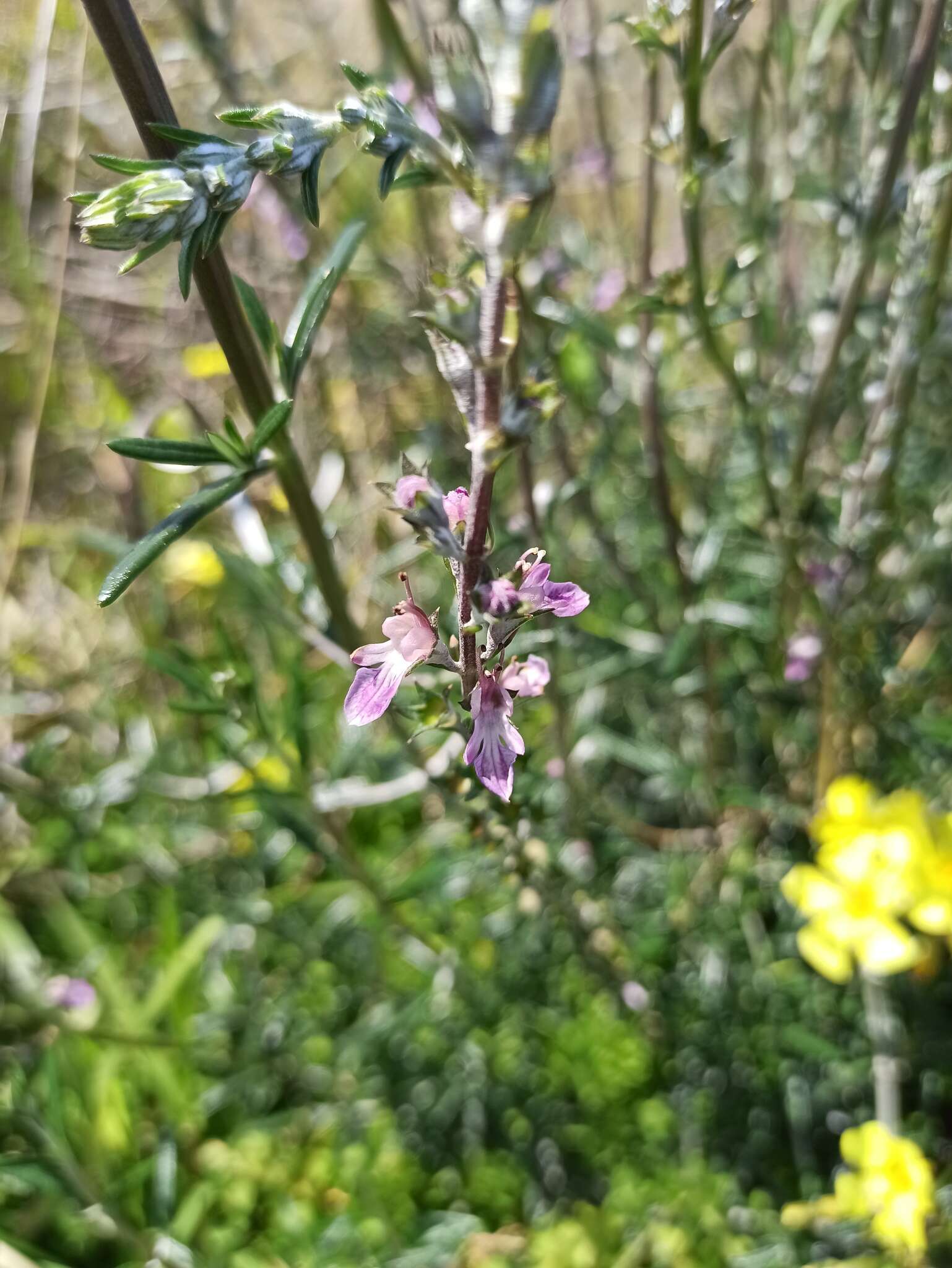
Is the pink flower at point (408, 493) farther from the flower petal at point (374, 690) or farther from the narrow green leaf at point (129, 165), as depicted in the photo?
the narrow green leaf at point (129, 165)

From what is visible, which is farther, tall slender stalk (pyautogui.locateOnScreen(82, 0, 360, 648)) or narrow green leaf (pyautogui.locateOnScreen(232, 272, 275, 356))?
narrow green leaf (pyautogui.locateOnScreen(232, 272, 275, 356))

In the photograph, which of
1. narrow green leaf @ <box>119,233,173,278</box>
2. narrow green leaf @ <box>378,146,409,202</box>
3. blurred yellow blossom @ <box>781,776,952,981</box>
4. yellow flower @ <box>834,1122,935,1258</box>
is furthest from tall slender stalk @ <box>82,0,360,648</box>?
yellow flower @ <box>834,1122,935,1258</box>

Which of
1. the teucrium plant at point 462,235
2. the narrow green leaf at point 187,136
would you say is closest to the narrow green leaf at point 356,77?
the teucrium plant at point 462,235

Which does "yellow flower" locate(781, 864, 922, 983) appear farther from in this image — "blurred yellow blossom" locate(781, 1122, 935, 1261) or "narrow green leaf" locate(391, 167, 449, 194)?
"narrow green leaf" locate(391, 167, 449, 194)

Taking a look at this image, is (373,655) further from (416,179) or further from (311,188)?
(416,179)

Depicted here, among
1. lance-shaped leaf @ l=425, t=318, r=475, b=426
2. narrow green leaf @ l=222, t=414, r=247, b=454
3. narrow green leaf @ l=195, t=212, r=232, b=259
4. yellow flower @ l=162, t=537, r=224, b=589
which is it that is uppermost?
yellow flower @ l=162, t=537, r=224, b=589

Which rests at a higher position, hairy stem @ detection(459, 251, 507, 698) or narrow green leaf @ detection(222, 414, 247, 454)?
narrow green leaf @ detection(222, 414, 247, 454)
